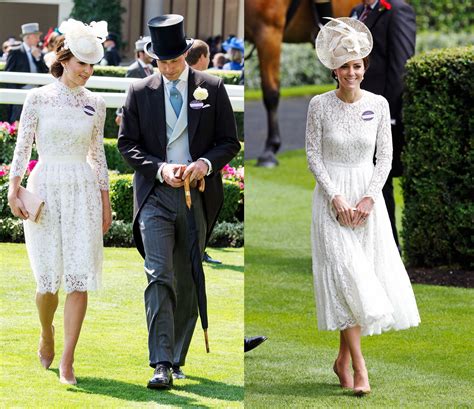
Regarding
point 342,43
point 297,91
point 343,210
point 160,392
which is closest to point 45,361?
point 160,392

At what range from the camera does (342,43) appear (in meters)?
5.82

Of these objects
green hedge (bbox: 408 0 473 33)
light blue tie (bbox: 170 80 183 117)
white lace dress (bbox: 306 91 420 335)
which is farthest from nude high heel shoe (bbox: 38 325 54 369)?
green hedge (bbox: 408 0 473 33)

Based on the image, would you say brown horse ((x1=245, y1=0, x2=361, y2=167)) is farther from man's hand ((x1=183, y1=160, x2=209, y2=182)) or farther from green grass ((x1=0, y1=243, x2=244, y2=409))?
man's hand ((x1=183, y1=160, x2=209, y2=182))

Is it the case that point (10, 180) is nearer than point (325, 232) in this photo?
Yes

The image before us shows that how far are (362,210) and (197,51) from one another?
45.1 inches

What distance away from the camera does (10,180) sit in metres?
5.26

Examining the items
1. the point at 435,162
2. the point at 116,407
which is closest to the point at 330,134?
the point at 116,407

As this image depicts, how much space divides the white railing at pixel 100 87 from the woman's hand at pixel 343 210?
0.75m

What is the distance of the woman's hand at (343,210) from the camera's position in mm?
5809

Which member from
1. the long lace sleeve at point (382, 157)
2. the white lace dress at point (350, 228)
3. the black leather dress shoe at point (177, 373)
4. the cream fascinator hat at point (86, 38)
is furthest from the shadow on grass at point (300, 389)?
the cream fascinator hat at point (86, 38)

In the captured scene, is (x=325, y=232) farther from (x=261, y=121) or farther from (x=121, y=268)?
(x=261, y=121)

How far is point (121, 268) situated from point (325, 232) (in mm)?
1002

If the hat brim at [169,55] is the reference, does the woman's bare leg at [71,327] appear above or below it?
below

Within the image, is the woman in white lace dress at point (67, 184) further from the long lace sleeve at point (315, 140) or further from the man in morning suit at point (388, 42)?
the man in morning suit at point (388, 42)
